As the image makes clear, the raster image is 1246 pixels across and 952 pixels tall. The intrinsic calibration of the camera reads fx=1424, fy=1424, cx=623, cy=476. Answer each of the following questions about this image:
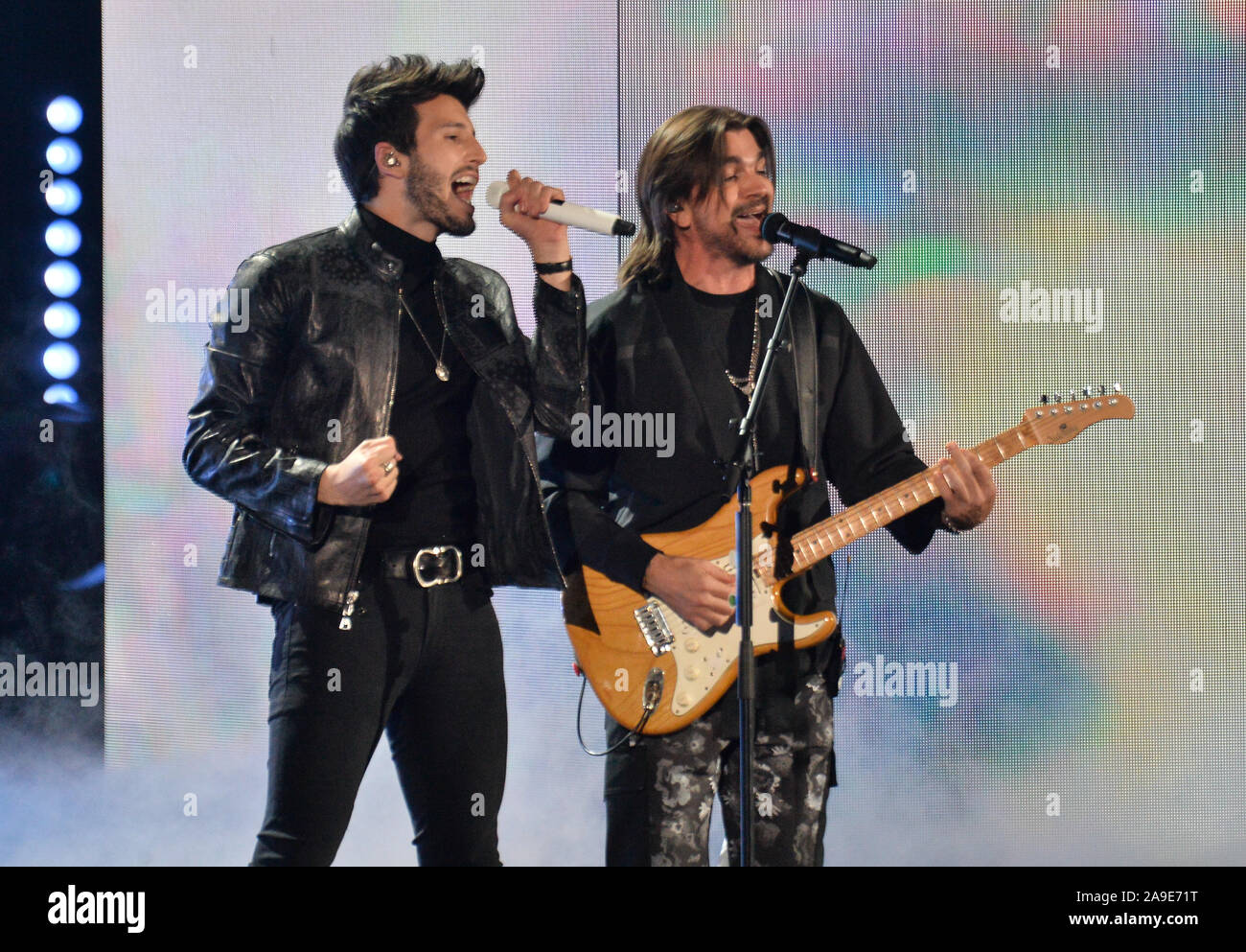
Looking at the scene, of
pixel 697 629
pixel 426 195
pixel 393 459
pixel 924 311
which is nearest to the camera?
pixel 393 459

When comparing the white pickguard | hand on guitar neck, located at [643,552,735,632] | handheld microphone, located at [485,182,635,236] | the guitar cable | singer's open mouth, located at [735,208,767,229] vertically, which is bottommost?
the guitar cable

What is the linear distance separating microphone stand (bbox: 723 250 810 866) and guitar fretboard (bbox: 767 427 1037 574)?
29cm

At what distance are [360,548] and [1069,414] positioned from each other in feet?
5.83

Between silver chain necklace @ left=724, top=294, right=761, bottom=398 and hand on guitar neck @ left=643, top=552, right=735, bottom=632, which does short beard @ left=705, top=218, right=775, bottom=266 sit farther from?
hand on guitar neck @ left=643, top=552, right=735, bottom=632

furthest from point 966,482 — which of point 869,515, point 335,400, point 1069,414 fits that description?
point 335,400

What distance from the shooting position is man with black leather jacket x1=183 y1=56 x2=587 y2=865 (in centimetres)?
296

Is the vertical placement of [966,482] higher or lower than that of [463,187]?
lower

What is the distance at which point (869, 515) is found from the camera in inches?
135

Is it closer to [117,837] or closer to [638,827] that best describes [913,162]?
[638,827]

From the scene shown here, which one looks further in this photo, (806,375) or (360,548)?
(806,375)

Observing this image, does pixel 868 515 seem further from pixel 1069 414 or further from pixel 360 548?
pixel 360 548

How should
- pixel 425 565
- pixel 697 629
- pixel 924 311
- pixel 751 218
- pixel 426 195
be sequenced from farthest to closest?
pixel 924 311 → pixel 751 218 → pixel 697 629 → pixel 426 195 → pixel 425 565

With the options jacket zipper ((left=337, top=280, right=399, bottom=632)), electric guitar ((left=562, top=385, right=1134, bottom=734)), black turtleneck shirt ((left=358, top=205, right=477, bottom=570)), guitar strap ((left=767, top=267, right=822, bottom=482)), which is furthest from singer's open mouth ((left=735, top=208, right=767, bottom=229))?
jacket zipper ((left=337, top=280, right=399, bottom=632))

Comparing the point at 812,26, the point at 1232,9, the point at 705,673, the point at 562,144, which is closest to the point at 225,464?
the point at 705,673
